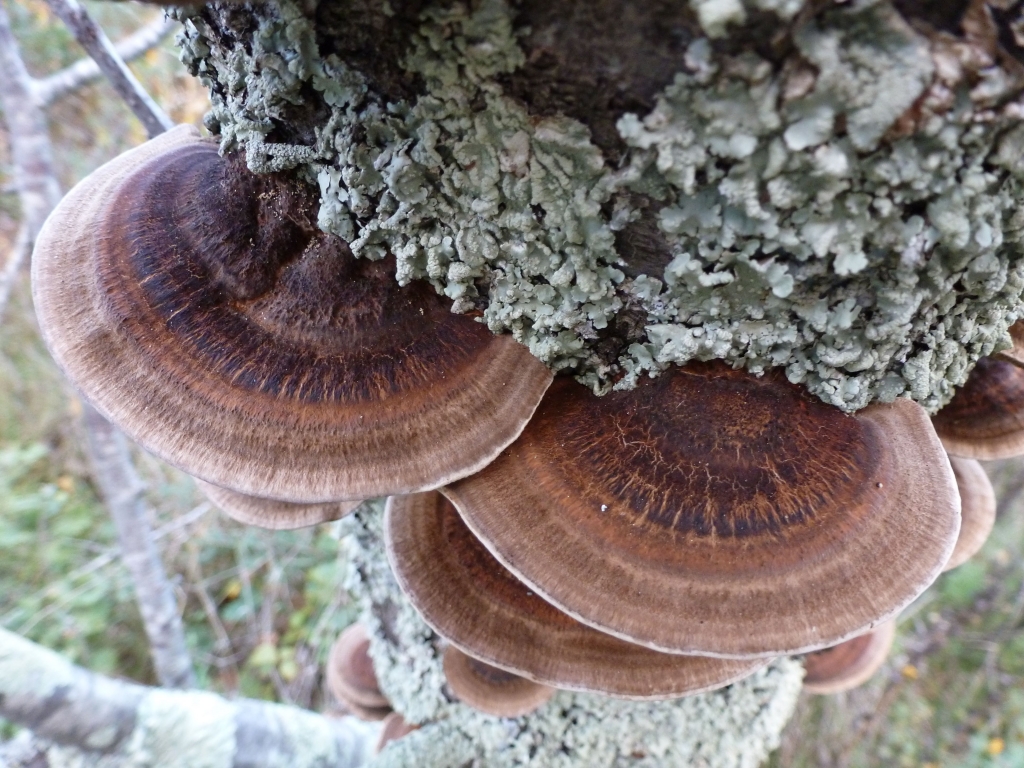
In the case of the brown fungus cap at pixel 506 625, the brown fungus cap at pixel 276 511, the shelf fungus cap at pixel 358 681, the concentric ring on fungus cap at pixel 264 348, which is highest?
the concentric ring on fungus cap at pixel 264 348

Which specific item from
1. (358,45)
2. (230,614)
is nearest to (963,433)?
(358,45)

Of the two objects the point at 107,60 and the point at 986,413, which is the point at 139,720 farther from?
the point at 986,413

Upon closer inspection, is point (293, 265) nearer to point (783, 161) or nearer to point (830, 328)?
point (783, 161)

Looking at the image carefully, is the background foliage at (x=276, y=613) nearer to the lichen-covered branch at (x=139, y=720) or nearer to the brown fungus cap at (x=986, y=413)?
the lichen-covered branch at (x=139, y=720)

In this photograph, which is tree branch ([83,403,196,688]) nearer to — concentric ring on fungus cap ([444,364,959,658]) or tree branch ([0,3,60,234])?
tree branch ([0,3,60,234])

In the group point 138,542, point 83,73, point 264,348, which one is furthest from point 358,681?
point 83,73

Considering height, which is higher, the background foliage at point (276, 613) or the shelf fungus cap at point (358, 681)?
the shelf fungus cap at point (358, 681)

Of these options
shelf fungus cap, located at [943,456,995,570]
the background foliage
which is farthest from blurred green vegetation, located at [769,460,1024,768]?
shelf fungus cap, located at [943,456,995,570]

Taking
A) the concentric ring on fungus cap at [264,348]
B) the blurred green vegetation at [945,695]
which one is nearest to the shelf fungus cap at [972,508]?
the concentric ring on fungus cap at [264,348]

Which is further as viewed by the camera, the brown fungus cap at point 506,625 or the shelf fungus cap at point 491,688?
the shelf fungus cap at point 491,688
